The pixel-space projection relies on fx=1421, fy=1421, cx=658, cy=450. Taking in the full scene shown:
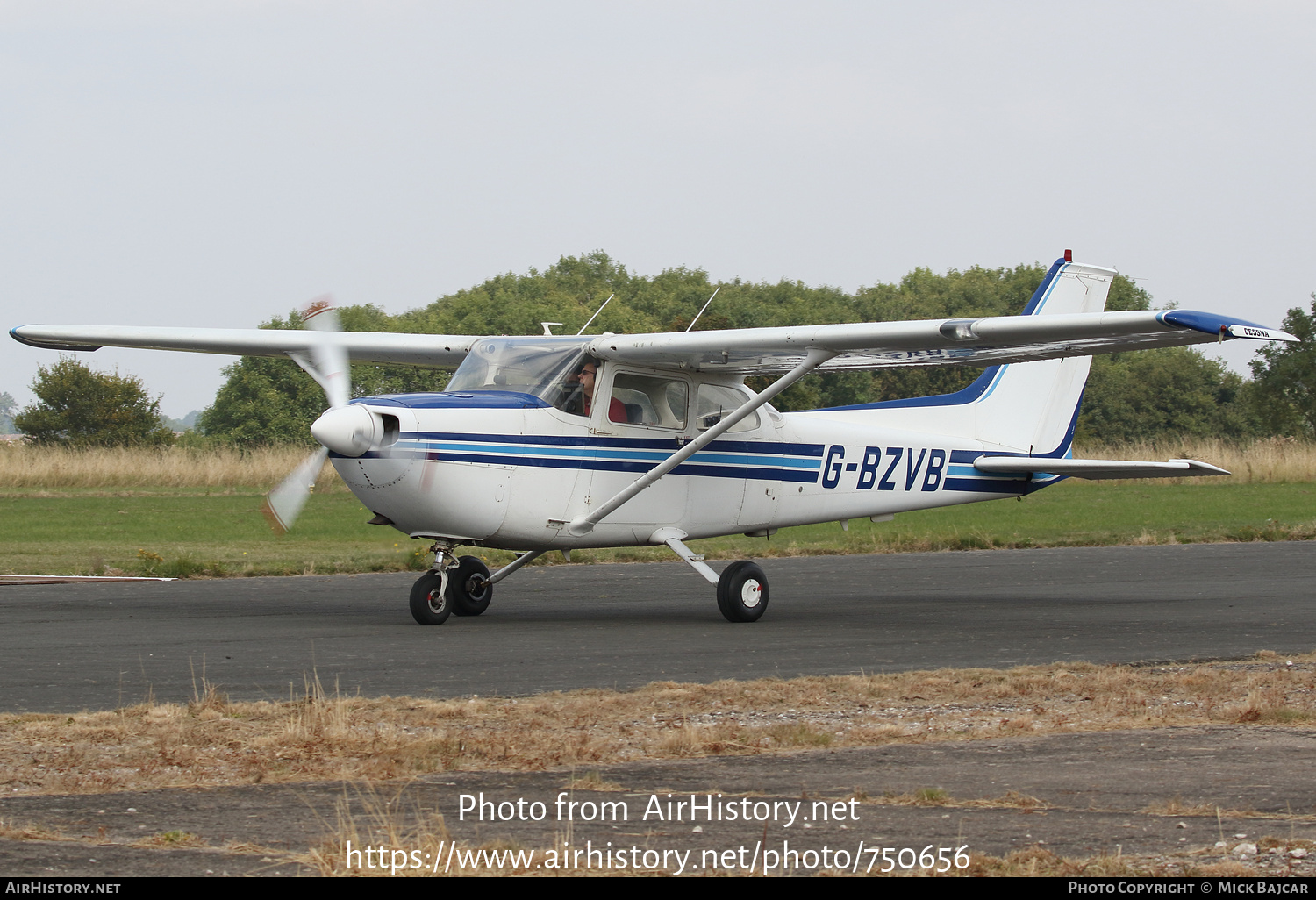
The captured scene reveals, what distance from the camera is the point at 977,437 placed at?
16453mm

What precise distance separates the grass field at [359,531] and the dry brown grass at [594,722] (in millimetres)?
11524

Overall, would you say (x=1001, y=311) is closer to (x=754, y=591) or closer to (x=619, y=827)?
(x=754, y=591)

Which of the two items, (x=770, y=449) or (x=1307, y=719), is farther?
(x=770, y=449)

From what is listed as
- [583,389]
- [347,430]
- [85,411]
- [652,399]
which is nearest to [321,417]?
[347,430]

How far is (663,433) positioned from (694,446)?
2.20ft

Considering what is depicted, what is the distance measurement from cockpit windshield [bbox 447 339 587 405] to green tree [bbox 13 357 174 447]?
4337cm

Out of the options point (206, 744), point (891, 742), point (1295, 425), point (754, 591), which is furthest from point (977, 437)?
point (1295, 425)

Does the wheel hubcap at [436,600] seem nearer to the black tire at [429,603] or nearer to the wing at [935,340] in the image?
the black tire at [429,603]

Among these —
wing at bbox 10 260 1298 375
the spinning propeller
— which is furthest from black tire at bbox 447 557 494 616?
wing at bbox 10 260 1298 375

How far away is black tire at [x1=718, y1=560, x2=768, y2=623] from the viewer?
1323cm

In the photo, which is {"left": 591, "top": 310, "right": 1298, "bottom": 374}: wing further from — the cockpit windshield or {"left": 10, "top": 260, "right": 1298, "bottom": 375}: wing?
the cockpit windshield

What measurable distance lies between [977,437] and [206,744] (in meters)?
11.4

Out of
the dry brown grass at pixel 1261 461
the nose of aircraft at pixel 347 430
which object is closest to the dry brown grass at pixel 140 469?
the nose of aircraft at pixel 347 430

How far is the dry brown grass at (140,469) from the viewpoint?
37.4m
